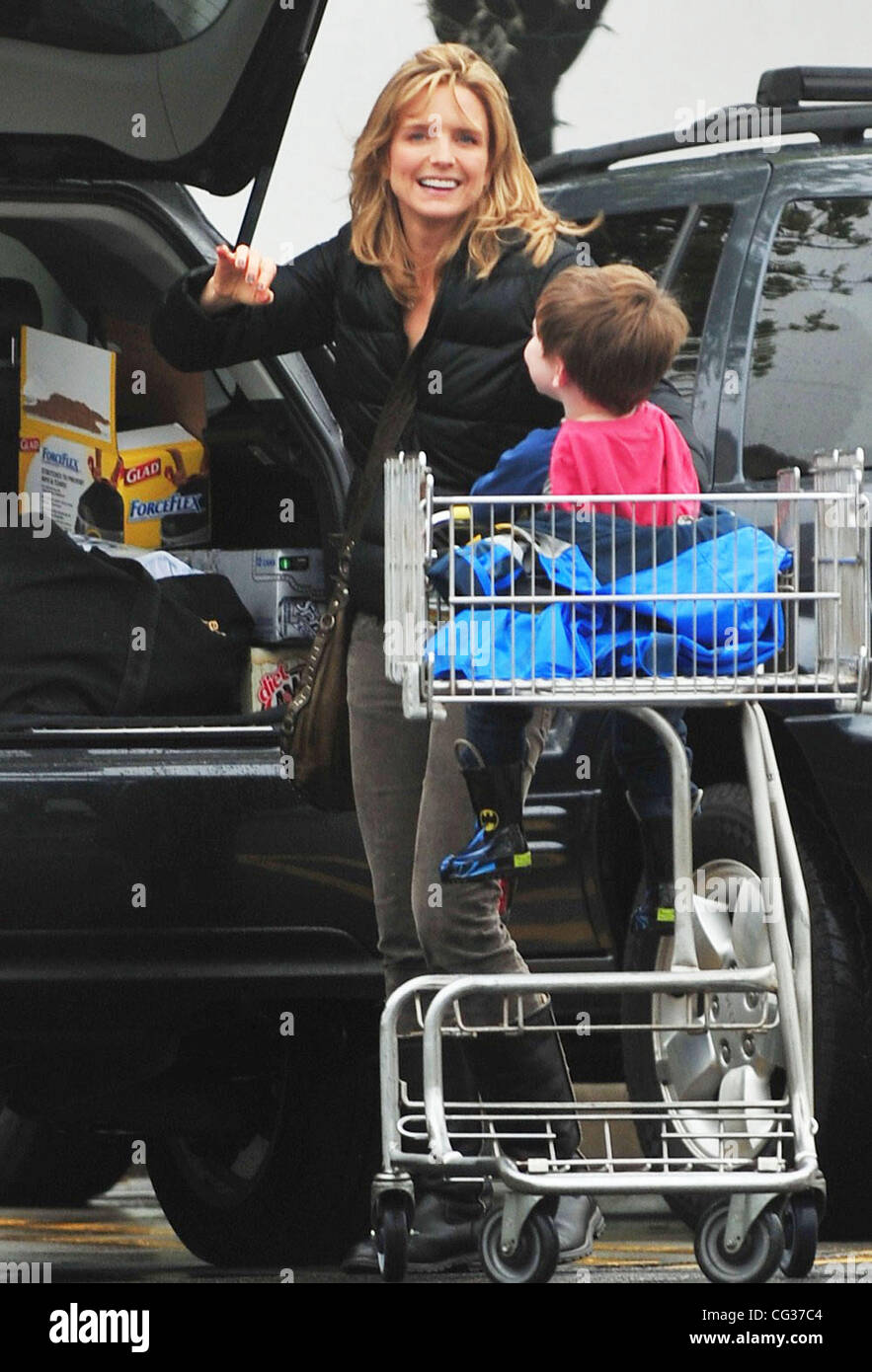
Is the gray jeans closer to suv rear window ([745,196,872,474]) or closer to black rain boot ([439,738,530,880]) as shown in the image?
black rain boot ([439,738,530,880])

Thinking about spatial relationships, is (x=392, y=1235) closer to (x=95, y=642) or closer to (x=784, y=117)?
(x=95, y=642)

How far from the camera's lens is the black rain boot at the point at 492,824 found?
14.2 ft

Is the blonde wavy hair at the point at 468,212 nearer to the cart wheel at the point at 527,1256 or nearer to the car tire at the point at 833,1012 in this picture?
the car tire at the point at 833,1012

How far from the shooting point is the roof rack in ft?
18.2

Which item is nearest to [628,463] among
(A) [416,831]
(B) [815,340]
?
(A) [416,831]

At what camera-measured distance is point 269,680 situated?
546 centimetres

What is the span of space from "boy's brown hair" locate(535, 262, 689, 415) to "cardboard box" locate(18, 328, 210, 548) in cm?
161

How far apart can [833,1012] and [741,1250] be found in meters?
0.66

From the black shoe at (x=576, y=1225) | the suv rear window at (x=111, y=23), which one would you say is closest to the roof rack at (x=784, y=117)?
the suv rear window at (x=111, y=23)

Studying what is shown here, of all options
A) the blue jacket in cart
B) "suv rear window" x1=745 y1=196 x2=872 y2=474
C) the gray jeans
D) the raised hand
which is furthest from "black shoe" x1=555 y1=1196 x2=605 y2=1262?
the raised hand

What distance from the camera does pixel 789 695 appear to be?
4.13 metres

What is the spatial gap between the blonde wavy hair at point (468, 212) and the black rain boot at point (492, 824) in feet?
2.80
